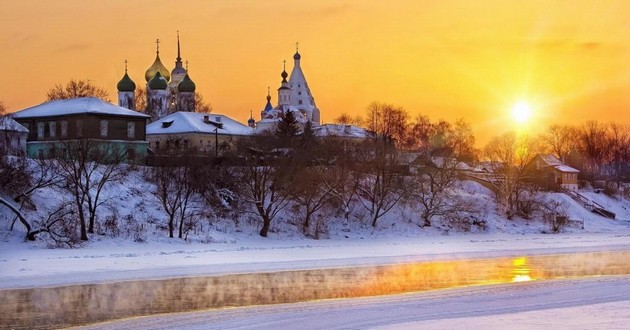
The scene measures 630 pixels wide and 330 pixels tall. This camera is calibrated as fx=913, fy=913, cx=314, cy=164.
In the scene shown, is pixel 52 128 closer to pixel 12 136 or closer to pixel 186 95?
pixel 12 136

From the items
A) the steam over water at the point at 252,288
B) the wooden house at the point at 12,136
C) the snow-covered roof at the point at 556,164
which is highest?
the wooden house at the point at 12,136

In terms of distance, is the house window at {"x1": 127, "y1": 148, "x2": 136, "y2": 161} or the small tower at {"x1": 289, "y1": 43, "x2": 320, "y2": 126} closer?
the house window at {"x1": 127, "y1": 148, "x2": 136, "y2": 161}

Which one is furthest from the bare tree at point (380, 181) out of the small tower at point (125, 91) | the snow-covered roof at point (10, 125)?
the small tower at point (125, 91)

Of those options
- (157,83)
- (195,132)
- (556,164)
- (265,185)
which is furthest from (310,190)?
(157,83)

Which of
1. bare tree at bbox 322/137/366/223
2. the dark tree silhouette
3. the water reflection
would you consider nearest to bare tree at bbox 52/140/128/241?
bare tree at bbox 322/137/366/223

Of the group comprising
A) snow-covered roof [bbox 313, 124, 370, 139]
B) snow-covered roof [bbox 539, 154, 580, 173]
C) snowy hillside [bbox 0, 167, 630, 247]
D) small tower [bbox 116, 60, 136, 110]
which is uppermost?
small tower [bbox 116, 60, 136, 110]

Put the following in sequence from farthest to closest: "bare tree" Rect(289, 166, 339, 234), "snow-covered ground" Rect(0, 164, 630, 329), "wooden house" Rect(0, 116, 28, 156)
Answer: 1. "wooden house" Rect(0, 116, 28, 156)
2. "bare tree" Rect(289, 166, 339, 234)
3. "snow-covered ground" Rect(0, 164, 630, 329)

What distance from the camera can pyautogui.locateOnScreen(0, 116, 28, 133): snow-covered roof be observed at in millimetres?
65875

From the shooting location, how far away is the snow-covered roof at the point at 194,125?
90.4 m

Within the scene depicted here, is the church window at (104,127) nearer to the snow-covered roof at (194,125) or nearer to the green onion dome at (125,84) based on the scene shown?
the snow-covered roof at (194,125)

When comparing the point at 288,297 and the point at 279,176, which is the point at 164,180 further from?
the point at 288,297

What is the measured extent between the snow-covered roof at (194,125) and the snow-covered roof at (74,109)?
16.6 m

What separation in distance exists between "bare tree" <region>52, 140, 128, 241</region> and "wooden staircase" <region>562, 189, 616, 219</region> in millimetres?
44652

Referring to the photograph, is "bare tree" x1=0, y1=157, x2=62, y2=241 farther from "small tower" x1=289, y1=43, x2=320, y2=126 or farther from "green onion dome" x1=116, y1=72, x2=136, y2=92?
"small tower" x1=289, y1=43, x2=320, y2=126
